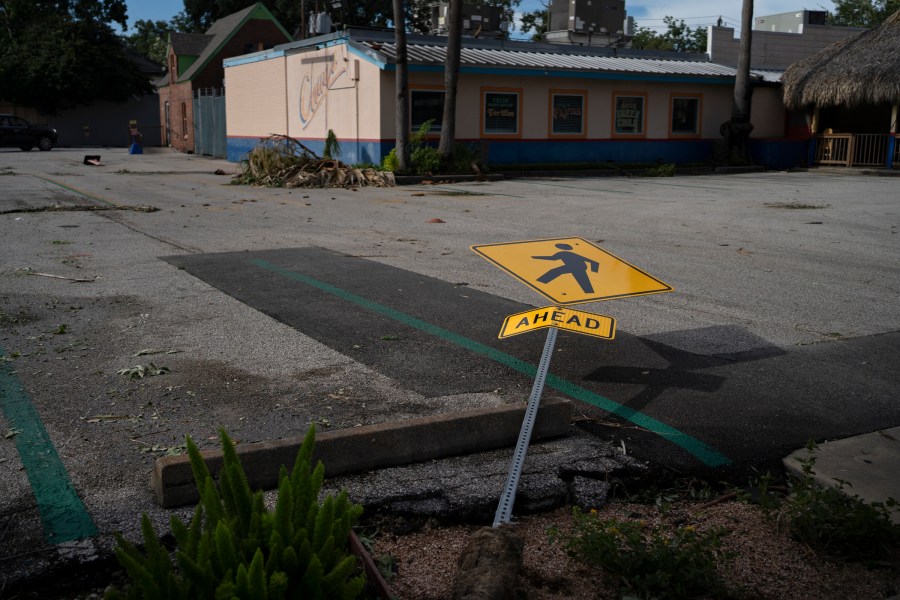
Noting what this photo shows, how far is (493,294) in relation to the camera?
8.30 m

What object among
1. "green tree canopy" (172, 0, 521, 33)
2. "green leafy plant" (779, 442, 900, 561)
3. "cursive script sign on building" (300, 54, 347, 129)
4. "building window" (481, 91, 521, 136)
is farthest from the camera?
"green tree canopy" (172, 0, 521, 33)

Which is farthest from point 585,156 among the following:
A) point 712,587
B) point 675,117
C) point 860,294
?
point 712,587

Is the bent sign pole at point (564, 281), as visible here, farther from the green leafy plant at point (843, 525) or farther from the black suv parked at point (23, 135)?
the black suv parked at point (23, 135)

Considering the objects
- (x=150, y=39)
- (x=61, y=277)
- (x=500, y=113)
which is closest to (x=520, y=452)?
(x=61, y=277)

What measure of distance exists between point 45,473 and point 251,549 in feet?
6.36

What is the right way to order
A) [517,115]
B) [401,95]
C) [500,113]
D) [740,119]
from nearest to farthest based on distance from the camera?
[401,95] < [500,113] < [517,115] < [740,119]

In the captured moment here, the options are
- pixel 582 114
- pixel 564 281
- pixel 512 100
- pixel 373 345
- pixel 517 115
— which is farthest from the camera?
pixel 582 114

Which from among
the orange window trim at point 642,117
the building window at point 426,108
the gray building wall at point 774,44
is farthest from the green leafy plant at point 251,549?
the gray building wall at point 774,44

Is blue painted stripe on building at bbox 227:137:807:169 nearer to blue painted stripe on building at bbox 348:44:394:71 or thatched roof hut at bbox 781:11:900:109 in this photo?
thatched roof hut at bbox 781:11:900:109

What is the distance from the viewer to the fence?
3819 centimetres

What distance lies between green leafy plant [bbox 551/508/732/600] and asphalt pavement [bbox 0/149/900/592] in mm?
842

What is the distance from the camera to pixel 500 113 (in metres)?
27.9

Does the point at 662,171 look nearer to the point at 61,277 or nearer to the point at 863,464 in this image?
the point at 61,277

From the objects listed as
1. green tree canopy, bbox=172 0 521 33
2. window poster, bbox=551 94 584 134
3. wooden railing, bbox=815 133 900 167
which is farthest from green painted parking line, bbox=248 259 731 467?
green tree canopy, bbox=172 0 521 33
